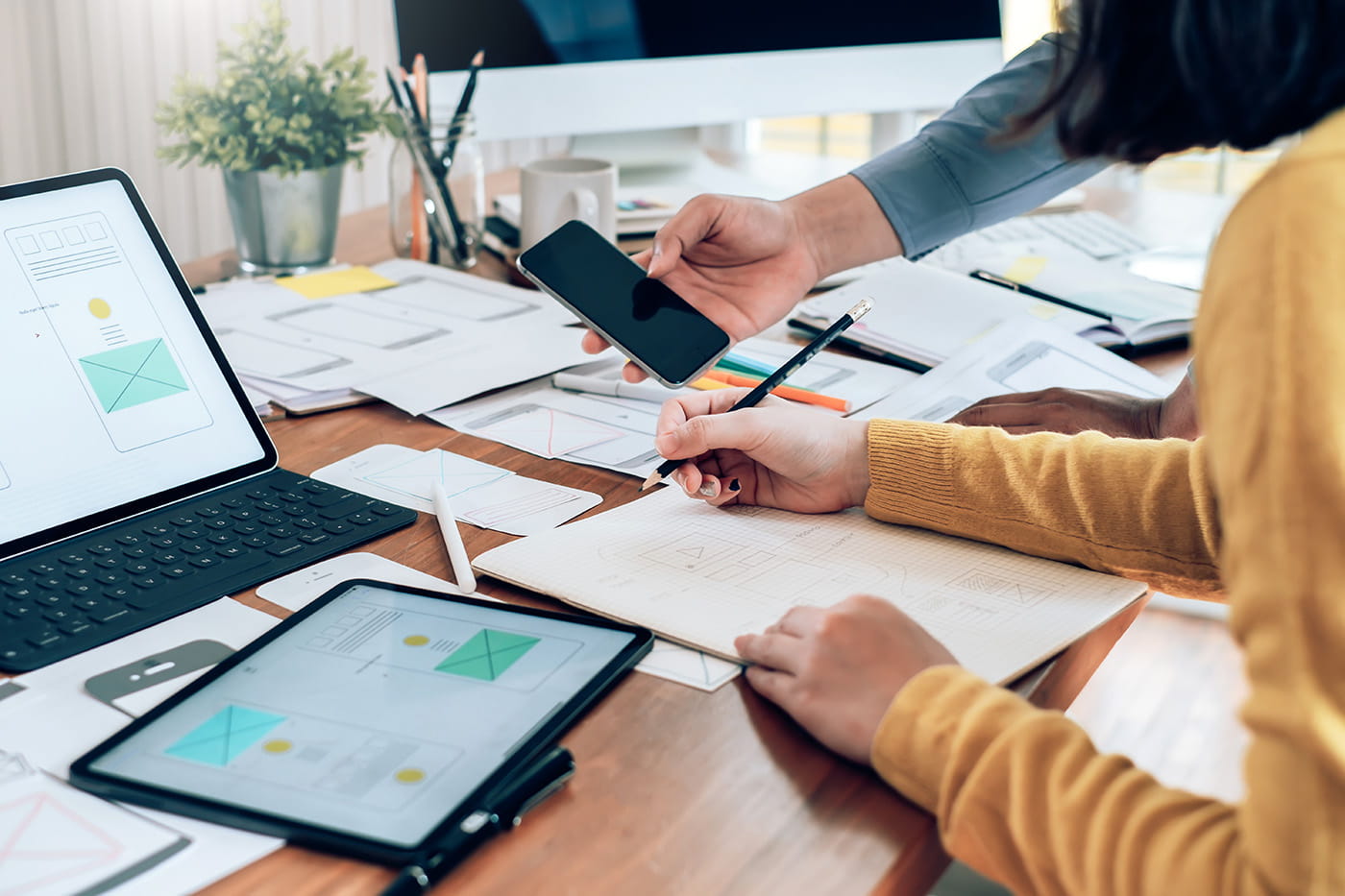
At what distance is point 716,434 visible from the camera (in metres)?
0.76

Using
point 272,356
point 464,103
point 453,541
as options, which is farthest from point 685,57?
point 453,541

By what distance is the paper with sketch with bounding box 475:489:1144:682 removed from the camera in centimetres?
61

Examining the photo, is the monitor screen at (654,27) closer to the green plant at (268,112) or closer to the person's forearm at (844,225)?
the green plant at (268,112)

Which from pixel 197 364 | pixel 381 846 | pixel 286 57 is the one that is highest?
pixel 286 57

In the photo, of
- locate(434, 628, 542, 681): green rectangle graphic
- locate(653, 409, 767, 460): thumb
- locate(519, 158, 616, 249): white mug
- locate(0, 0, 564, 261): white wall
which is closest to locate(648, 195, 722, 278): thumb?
locate(653, 409, 767, 460): thumb

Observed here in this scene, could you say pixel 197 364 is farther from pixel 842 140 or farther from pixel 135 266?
pixel 842 140

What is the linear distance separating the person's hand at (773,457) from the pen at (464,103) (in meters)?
0.67

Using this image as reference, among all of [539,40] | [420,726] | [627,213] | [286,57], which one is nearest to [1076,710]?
[627,213]

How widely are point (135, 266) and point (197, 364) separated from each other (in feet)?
0.25

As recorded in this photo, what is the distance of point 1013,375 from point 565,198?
527 millimetres

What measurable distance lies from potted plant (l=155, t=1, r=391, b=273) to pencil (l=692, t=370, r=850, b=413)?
0.52 meters

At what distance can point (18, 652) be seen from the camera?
1.92ft

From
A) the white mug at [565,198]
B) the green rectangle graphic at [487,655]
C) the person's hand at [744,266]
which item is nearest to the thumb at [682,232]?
the person's hand at [744,266]

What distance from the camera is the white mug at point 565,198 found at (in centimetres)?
128
